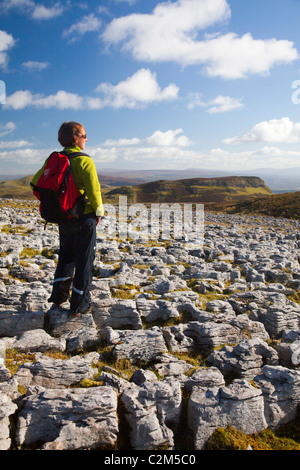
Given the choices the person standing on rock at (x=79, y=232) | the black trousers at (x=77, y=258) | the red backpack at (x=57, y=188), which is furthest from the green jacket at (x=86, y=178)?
the black trousers at (x=77, y=258)

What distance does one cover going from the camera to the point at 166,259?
18.2 meters

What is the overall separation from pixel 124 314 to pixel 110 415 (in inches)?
149

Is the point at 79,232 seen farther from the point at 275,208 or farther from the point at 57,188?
the point at 275,208

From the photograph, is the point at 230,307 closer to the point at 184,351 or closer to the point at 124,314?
the point at 184,351

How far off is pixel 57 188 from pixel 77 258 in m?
2.03

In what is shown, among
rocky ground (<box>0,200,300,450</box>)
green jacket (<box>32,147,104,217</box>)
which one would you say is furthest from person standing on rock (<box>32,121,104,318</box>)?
rocky ground (<box>0,200,300,450</box>)

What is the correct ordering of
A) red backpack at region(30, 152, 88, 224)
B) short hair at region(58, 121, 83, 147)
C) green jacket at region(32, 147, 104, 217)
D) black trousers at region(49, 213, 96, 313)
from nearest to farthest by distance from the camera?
1. red backpack at region(30, 152, 88, 224)
2. green jacket at region(32, 147, 104, 217)
3. short hair at region(58, 121, 83, 147)
4. black trousers at region(49, 213, 96, 313)

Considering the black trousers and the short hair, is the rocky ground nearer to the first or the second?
the black trousers

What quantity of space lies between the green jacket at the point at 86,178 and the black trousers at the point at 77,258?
468mm

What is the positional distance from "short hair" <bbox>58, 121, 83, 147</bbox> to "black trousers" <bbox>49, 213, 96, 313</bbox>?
2038mm

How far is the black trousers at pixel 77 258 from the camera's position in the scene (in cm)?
752

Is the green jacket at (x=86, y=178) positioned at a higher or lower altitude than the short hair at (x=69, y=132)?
lower

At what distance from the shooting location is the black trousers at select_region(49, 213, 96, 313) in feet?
24.7

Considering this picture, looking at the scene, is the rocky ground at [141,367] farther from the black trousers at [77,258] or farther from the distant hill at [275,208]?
the distant hill at [275,208]
